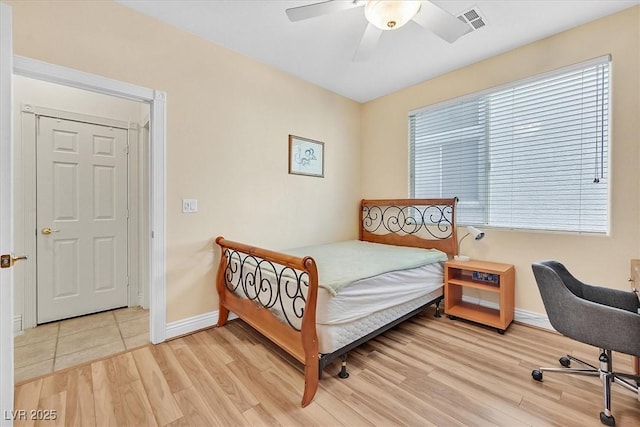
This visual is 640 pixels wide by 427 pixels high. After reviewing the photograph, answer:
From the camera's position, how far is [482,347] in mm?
2258

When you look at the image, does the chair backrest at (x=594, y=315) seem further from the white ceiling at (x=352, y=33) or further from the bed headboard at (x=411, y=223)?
the white ceiling at (x=352, y=33)

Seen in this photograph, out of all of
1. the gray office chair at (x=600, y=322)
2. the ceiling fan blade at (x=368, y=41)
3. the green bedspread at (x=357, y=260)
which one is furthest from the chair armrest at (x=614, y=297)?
the ceiling fan blade at (x=368, y=41)

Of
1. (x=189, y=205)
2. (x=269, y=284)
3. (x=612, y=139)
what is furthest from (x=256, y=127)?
(x=612, y=139)

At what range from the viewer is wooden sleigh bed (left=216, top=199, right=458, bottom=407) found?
1.70m

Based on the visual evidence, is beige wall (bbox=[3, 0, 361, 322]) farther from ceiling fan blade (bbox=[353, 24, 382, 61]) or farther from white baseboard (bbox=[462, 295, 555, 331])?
white baseboard (bbox=[462, 295, 555, 331])

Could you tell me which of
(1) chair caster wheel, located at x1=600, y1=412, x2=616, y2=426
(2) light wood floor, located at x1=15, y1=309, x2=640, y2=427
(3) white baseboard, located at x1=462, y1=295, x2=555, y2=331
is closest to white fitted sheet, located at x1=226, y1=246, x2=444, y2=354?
(2) light wood floor, located at x1=15, y1=309, x2=640, y2=427

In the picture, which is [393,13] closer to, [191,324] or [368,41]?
[368,41]

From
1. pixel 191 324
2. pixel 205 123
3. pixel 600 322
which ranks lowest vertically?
pixel 191 324

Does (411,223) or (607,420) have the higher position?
(411,223)

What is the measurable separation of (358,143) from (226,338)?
306 centimetres

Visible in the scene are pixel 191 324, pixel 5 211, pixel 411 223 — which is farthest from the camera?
pixel 411 223

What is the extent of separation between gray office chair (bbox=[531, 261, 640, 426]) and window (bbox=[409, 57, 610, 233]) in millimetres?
744

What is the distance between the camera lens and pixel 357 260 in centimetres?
250

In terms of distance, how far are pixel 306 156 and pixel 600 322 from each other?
2.85 m
